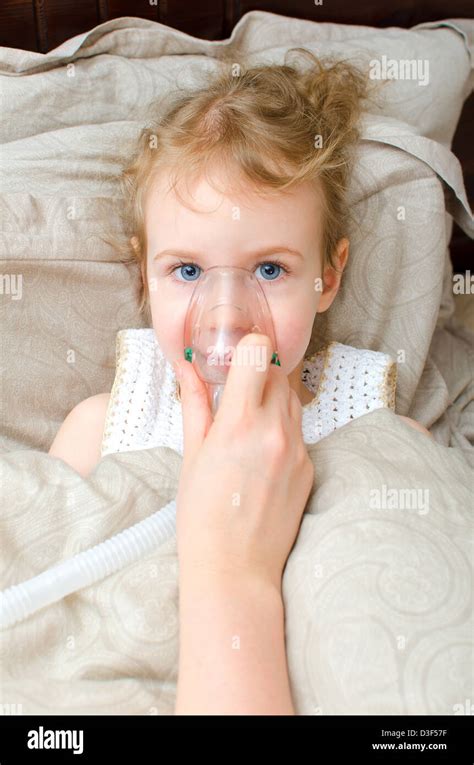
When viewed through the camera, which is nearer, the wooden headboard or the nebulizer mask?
the nebulizer mask

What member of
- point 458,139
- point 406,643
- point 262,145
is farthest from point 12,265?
point 458,139

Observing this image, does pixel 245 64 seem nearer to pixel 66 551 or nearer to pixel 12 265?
pixel 12 265

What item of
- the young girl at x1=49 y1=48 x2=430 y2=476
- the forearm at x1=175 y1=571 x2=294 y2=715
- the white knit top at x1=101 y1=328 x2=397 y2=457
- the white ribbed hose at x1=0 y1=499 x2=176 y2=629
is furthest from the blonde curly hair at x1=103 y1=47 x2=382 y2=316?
the forearm at x1=175 y1=571 x2=294 y2=715

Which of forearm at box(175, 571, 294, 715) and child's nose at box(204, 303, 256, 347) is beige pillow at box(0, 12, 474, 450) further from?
forearm at box(175, 571, 294, 715)

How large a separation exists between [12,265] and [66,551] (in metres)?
0.53

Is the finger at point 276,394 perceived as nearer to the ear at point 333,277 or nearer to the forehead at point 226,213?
the forehead at point 226,213

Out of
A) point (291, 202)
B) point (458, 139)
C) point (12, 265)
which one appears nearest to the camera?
point (291, 202)

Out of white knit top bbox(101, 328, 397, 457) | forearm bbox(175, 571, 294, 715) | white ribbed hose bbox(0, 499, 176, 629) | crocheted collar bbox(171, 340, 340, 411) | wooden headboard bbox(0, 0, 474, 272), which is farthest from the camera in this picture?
wooden headboard bbox(0, 0, 474, 272)

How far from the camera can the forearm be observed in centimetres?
83

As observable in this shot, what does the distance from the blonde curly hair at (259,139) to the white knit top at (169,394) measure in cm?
10

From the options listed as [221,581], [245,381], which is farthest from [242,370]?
[221,581]

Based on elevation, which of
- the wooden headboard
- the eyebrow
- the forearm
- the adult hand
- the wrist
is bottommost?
the forearm

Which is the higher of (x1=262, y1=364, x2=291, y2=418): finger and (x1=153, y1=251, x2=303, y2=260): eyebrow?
(x1=153, y1=251, x2=303, y2=260): eyebrow

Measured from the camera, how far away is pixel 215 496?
927 mm
